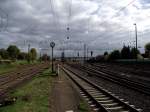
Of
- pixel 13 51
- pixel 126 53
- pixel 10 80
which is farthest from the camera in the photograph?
pixel 13 51

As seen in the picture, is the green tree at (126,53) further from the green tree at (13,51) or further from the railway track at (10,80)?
the green tree at (13,51)

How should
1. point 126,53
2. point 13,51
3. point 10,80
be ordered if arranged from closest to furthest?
point 10,80 < point 126,53 < point 13,51

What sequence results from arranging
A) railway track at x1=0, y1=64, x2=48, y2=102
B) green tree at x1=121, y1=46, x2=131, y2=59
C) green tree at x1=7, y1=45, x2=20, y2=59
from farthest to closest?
green tree at x1=7, y1=45, x2=20, y2=59 → green tree at x1=121, y1=46, x2=131, y2=59 → railway track at x1=0, y1=64, x2=48, y2=102

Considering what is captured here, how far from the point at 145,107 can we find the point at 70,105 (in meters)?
4.00

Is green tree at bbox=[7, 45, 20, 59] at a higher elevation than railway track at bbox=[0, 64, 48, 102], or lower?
higher

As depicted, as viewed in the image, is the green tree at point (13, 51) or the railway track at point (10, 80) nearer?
the railway track at point (10, 80)

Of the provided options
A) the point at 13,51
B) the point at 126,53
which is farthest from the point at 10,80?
the point at 13,51

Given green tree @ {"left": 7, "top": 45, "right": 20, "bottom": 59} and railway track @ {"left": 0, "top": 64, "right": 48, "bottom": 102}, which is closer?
railway track @ {"left": 0, "top": 64, "right": 48, "bottom": 102}

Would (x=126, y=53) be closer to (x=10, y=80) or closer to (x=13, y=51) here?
(x=10, y=80)

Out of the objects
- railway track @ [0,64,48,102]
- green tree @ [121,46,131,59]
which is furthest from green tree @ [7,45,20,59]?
railway track @ [0,64,48,102]

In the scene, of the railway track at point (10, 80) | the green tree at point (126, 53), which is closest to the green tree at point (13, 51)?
the green tree at point (126, 53)

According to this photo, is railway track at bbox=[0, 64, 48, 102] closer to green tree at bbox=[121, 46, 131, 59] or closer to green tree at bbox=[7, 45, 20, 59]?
green tree at bbox=[121, 46, 131, 59]

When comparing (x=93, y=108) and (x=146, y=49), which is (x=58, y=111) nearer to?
(x=93, y=108)

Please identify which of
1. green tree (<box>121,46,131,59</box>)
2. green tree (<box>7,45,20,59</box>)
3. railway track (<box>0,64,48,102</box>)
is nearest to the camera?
railway track (<box>0,64,48,102</box>)
